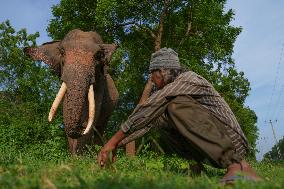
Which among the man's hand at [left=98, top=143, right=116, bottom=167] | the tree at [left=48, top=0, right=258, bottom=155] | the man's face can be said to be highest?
the tree at [left=48, top=0, right=258, bottom=155]

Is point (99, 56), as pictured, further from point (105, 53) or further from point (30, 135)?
point (30, 135)

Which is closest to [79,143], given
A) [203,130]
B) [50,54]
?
[50,54]

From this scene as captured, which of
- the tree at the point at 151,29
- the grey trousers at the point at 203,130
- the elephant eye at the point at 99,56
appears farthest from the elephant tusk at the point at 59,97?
the tree at the point at 151,29

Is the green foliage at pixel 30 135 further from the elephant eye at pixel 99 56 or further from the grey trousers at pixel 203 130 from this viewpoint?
the grey trousers at pixel 203 130

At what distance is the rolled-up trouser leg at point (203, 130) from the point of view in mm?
5477

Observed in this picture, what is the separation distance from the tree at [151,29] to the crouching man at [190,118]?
20.0 metres

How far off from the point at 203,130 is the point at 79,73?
5.57m

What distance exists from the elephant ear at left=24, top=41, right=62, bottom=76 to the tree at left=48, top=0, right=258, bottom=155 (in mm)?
12906

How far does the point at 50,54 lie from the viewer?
1287 centimetres

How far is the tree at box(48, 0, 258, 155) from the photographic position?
89.5 feet

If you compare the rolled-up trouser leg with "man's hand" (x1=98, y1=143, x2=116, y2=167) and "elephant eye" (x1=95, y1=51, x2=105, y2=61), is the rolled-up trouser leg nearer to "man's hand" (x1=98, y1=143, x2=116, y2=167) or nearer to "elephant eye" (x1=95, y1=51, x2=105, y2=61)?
"man's hand" (x1=98, y1=143, x2=116, y2=167)

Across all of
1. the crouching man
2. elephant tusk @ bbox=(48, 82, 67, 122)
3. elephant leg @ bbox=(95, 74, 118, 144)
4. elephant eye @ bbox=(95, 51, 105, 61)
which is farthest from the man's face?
elephant leg @ bbox=(95, 74, 118, 144)

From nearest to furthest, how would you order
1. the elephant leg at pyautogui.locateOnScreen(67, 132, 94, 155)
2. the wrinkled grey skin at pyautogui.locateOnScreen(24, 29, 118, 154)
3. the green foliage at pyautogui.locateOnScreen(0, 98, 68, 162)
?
the wrinkled grey skin at pyautogui.locateOnScreen(24, 29, 118, 154), the elephant leg at pyautogui.locateOnScreen(67, 132, 94, 155), the green foliage at pyautogui.locateOnScreen(0, 98, 68, 162)

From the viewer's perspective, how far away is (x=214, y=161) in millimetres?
5613
